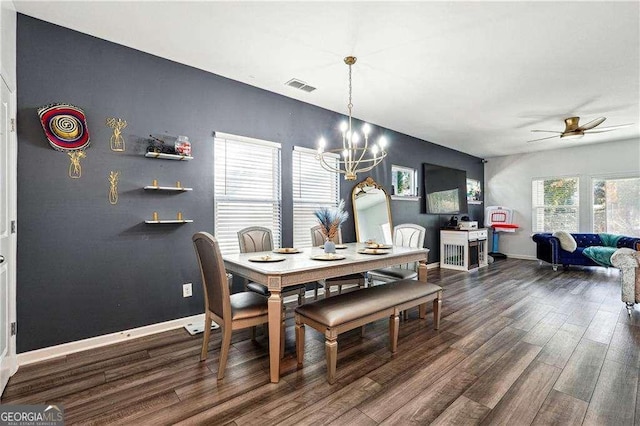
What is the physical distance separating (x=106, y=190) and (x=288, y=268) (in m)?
1.89

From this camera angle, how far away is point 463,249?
582 cm

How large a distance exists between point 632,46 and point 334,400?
3924 mm

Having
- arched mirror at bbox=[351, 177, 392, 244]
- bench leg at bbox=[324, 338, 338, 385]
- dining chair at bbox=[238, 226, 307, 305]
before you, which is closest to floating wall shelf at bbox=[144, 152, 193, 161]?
dining chair at bbox=[238, 226, 307, 305]

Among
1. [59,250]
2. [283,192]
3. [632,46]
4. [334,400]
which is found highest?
[632,46]

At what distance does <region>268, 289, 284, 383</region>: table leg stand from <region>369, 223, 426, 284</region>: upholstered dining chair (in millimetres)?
1643

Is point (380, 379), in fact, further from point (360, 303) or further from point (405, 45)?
point (405, 45)

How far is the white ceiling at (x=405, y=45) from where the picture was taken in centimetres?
222

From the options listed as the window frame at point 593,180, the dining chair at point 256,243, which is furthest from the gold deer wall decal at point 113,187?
the window frame at point 593,180

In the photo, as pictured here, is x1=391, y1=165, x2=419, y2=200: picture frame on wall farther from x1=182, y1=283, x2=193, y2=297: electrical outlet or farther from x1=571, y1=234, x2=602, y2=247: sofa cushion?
x1=182, y1=283, x2=193, y2=297: electrical outlet

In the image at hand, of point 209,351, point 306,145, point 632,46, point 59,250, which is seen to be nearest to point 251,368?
point 209,351

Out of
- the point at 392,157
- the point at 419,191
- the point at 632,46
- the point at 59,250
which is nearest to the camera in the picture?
the point at 59,250

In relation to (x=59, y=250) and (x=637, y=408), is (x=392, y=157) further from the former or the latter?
(x=59, y=250)

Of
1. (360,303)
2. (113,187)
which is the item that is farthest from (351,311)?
(113,187)

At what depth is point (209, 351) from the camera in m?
2.46
